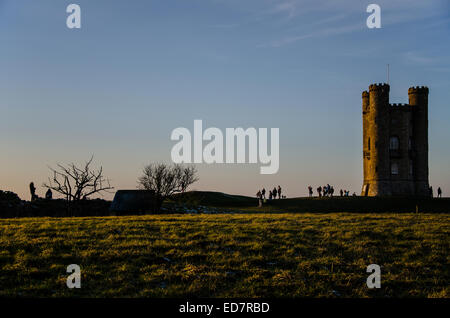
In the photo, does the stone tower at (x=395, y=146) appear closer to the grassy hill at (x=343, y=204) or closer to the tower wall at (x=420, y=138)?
the tower wall at (x=420, y=138)

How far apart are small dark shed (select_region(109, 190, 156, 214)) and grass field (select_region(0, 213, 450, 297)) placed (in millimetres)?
22511

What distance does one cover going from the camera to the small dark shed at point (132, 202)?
4278 centimetres

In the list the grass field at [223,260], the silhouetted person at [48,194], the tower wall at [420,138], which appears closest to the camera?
the grass field at [223,260]

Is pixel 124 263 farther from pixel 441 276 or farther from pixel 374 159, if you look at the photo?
pixel 374 159

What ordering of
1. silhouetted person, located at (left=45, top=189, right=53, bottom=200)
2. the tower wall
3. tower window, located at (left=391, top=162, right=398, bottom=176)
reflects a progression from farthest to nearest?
the tower wall → tower window, located at (left=391, top=162, right=398, bottom=176) → silhouetted person, located at (left=45, top=189, right=53, bottom=200)

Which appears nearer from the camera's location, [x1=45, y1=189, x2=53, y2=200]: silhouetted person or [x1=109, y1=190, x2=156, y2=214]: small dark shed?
[x1=109, y1=190, x2=156, y2=214]: small dark shed

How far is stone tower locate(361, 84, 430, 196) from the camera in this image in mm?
75438

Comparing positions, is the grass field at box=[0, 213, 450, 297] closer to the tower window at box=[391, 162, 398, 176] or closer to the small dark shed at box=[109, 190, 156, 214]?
the small dark shed at box=[109, 190, 156, 214]

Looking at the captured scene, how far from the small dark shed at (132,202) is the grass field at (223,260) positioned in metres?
22.5

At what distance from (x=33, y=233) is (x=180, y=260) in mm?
7581

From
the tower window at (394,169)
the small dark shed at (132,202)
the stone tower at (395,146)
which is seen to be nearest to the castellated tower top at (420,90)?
the stone tower at (395,146)

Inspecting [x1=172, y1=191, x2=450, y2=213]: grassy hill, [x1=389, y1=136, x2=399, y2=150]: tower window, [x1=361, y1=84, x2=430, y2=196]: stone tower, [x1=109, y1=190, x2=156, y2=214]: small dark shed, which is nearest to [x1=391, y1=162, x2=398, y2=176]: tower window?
[x1=361, y1=84, x2=430, y2=196]: stone tower

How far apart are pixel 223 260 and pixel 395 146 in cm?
6990
